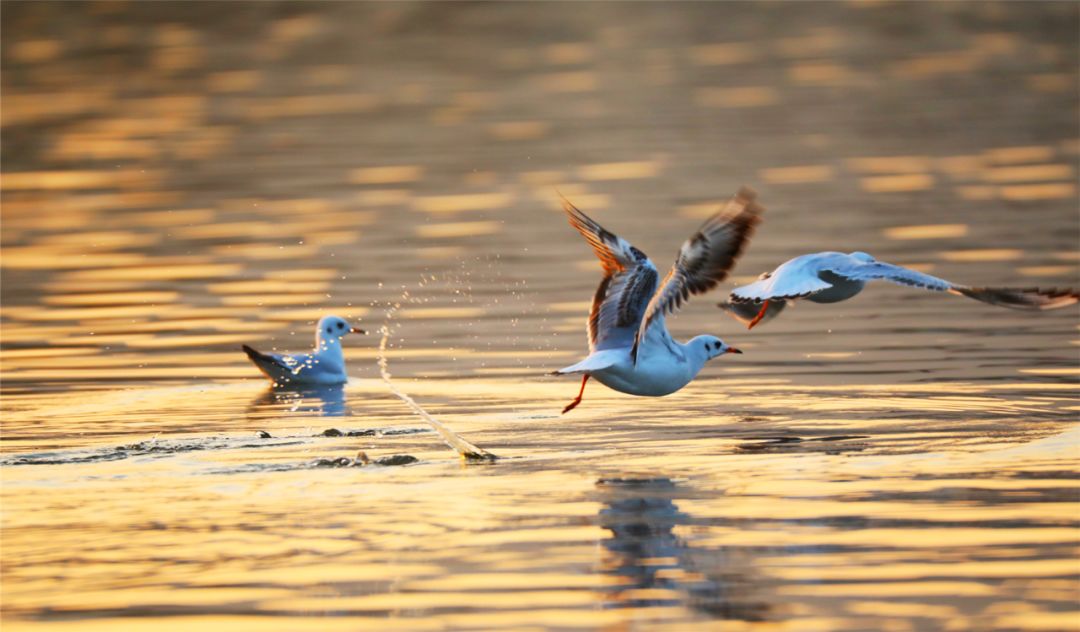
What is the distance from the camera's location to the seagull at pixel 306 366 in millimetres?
17109

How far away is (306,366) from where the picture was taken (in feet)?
56.7

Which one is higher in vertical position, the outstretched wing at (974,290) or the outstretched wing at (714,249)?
the outstretched wing at (714,249)

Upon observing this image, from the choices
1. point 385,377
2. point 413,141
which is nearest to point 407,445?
point 385,377

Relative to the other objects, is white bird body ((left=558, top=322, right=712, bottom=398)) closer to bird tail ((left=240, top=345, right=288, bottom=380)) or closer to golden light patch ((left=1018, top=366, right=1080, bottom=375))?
golden light patch ((left=1018, top=366, right=1080, bottom=375))

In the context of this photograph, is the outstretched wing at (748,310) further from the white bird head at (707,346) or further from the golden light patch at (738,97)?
the golden light patch at (738,97)

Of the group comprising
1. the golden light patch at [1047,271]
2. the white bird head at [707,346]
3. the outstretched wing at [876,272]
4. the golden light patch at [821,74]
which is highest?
the golden light patch at [821,74]

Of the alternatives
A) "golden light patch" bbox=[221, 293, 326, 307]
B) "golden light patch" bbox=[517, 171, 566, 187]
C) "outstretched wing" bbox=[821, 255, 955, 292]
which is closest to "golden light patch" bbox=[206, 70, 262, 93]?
"golden light patch" bbox=[517, 171, 566, 187]

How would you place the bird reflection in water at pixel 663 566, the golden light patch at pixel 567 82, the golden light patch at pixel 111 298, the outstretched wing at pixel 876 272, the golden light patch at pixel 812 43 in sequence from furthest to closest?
the golden light patch at pixel 812 43 → the golden light patch at pixel 567 82 → the golden light patch at pixel 111 298 → the outstretched wing at pixel 876 272 → the bird reflection in water at pixel 663 566

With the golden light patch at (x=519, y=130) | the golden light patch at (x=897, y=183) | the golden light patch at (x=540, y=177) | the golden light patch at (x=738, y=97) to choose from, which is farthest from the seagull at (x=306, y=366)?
the golden light patch at (x=738, y=97)

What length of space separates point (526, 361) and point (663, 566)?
7.00 m

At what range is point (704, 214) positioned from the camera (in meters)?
26.2

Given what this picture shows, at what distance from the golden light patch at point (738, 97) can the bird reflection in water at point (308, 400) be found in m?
21.7

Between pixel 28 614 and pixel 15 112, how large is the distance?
109ft

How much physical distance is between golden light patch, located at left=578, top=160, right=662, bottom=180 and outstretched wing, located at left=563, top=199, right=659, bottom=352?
16159 millimetres
